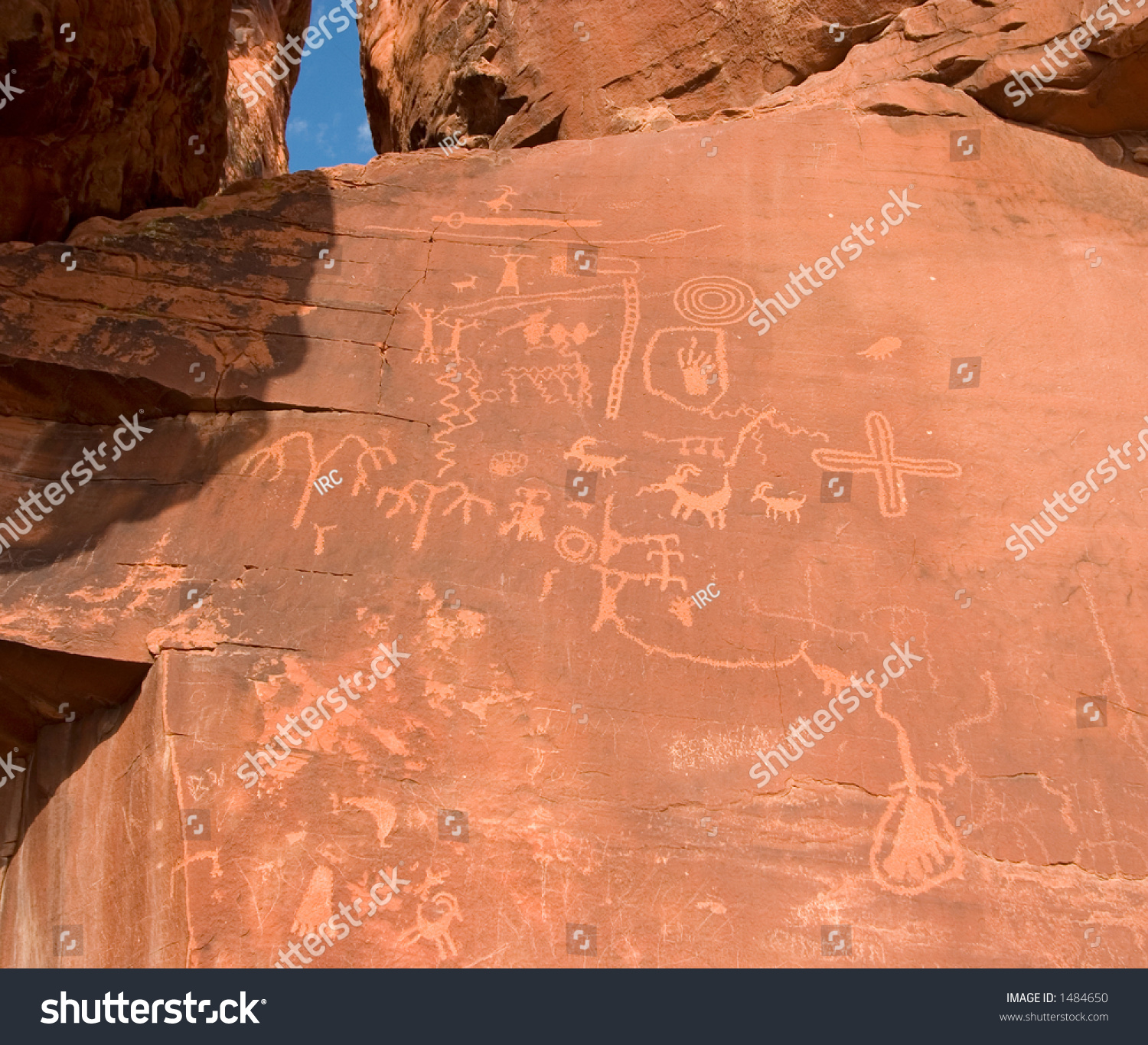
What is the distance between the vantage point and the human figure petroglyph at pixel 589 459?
172 inches

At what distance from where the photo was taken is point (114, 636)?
3.80 metres

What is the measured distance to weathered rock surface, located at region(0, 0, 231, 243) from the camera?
14.2ft

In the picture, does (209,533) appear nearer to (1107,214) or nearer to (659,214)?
(659,214)

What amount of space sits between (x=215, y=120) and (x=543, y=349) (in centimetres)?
240

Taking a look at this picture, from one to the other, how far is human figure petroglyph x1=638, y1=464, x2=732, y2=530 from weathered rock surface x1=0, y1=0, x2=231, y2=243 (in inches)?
111

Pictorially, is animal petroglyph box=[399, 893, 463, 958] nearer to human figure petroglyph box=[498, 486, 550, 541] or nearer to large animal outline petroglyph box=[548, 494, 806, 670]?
large animal outline petroglyph box=[548, 494, 806, 670]

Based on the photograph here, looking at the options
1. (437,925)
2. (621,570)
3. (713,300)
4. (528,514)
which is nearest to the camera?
(437,925)

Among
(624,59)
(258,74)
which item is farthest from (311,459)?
(258,74)

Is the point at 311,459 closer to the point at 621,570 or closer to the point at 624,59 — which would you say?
the point at 621,570

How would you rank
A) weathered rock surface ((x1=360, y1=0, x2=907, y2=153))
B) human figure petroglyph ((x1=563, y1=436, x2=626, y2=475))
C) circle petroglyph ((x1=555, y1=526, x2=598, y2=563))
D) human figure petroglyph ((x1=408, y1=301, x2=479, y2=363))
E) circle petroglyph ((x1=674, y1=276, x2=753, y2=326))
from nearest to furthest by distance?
circle petroglyph ((x1=555, y1=526, x2=598, y2=563)) < human figure petroglyph ((x1=563, y1=436, x2=626, y2=475)) < human figure petroglyph ((x1=408, y1=301, x2=479, y2=363)) < circle petroglyph ((x1=674, y1=276, x2=753, y2=326)) < weathered rock surface ((x1=360, y1=0, x2=907, y2=153))

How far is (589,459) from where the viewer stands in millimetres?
4383

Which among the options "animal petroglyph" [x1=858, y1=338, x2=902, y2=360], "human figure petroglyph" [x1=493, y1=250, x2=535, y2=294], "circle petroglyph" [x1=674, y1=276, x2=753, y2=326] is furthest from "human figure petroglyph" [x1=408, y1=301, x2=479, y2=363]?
"animal petroglyph" [x1=858, y1=338, x2=902, y2=360]

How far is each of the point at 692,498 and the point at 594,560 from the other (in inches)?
19.0

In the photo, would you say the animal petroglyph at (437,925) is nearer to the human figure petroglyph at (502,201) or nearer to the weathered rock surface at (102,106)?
the human figure petroglyph at (502,201)
